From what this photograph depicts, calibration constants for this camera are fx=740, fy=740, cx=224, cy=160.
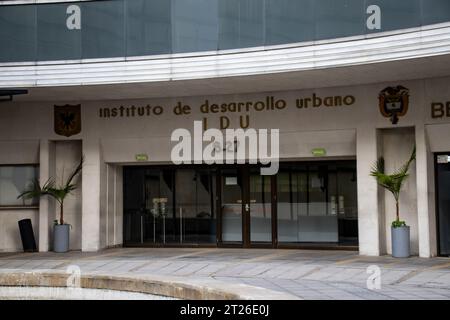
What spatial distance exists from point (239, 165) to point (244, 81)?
135 inches

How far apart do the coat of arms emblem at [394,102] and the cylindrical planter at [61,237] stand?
9.18 meters

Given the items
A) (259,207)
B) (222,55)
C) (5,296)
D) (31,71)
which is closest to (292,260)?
(259,207)

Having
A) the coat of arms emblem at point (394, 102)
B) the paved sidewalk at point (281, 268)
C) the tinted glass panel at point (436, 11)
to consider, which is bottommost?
the paved sidewalk at point (281, 268)

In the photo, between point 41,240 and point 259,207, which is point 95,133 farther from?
point 259,207

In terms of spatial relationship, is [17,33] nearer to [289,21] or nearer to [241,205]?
[289,21]

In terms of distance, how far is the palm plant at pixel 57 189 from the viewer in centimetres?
2066

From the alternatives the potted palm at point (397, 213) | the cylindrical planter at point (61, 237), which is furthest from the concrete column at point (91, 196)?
the potted palm at point (397, 213)

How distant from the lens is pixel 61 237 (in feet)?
67.4

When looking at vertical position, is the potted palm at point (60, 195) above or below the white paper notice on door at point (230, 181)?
below

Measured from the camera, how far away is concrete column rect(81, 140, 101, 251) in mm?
20734

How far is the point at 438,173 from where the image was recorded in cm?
1831

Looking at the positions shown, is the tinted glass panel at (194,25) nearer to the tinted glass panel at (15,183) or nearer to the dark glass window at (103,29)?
the dark glass window at (103,29)

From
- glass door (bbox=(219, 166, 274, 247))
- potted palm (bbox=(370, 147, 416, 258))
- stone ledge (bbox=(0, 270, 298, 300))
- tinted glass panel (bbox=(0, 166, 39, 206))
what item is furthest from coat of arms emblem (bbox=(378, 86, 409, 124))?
tinted glass panel (bbox=(0, 166, 39, 206))
